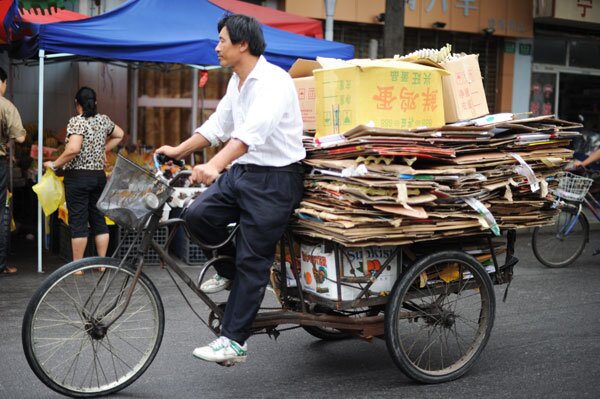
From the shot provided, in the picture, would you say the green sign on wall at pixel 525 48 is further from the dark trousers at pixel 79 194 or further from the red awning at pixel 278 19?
the dark trousers at pixel 79 194

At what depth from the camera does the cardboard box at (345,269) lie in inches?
169

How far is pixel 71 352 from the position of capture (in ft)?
13.6

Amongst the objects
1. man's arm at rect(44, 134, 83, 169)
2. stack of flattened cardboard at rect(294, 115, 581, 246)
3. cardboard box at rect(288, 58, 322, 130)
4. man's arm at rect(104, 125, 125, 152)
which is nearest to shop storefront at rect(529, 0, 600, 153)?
man's arm at rect(104, 125, 125, 152)

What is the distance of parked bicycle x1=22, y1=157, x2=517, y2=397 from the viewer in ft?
13.0

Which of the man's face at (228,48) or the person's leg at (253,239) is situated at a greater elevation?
the man's face at (228,48)

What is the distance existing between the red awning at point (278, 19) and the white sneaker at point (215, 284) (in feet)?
21.7

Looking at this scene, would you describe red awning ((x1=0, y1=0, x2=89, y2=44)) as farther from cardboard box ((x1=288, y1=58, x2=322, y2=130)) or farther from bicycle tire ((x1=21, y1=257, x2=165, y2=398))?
bicycle tire ((x1=21, y1=257, x2=165, y2=398))

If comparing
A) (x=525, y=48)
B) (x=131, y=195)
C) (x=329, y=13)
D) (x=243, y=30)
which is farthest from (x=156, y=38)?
(x=525, y=48)

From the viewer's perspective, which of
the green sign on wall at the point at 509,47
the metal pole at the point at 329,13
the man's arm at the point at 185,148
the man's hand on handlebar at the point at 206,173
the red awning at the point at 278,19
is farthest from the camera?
the green sign on wall at the point at 509,47

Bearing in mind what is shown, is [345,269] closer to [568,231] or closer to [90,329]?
[90,329]

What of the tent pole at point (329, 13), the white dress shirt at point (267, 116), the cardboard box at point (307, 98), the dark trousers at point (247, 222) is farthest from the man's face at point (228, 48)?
the tent pole at point (329, 13)

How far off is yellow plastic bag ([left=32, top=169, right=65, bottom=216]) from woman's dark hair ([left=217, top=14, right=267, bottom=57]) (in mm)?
4408

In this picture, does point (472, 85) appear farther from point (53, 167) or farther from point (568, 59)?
point (568, 59)

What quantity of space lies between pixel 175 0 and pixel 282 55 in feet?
4.83
